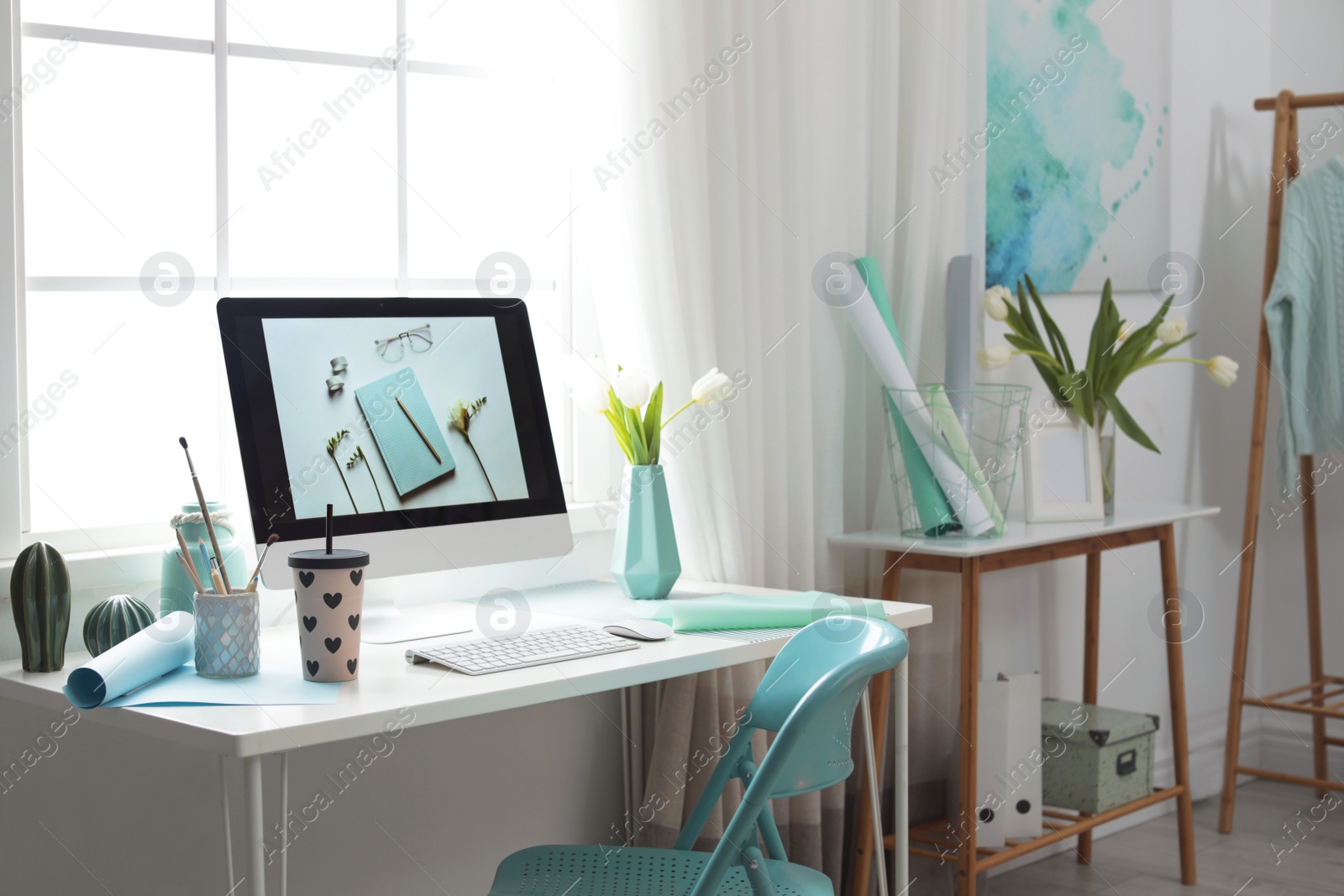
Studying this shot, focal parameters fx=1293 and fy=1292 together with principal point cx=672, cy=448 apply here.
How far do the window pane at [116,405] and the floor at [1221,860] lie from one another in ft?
6.17

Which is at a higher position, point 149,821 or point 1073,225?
point 1073,225

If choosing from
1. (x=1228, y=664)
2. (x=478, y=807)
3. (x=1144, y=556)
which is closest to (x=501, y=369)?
(x=478, y=807)

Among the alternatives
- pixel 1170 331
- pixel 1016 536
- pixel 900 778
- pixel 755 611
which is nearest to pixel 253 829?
pixel 755 611

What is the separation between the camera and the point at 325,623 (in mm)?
1377

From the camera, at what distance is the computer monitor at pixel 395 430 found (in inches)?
62.9

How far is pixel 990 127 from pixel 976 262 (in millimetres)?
458

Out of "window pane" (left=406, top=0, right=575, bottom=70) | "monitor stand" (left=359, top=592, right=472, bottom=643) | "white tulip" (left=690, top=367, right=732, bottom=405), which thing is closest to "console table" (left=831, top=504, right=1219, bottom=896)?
"white tulip" (left=690, top=367, right=732, bottom=405)

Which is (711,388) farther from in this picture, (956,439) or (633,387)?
(956,439)

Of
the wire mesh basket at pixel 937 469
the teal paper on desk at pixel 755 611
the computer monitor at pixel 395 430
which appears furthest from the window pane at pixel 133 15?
the wire mesh basket at pixel 937 469

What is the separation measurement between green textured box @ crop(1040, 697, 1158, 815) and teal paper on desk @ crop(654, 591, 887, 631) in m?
1.01

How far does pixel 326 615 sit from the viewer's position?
138 cm

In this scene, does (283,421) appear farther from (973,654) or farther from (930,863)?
(930,863)

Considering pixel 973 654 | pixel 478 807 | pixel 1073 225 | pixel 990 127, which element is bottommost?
pixel 478 807

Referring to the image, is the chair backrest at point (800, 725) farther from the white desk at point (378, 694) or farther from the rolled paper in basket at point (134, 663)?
the rolled paper in basket at point (134, 663)
